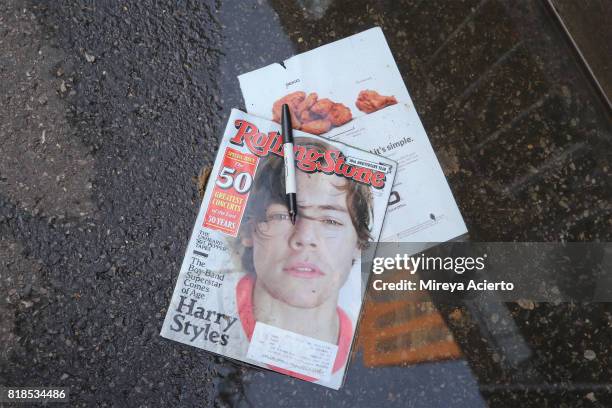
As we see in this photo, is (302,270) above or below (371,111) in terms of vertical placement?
below

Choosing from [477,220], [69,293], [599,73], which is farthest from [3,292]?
[599,73]

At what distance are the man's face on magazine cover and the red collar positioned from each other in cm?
3

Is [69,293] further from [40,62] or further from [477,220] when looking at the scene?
[477,220]

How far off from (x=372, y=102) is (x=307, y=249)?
326mm

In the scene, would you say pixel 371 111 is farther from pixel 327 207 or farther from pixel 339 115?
pixel 327 207

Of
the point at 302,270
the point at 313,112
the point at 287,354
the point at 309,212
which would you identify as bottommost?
the point at 287,354

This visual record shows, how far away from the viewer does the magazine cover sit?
1.03 meters

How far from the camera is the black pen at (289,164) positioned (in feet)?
3.38

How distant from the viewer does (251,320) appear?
1.03m

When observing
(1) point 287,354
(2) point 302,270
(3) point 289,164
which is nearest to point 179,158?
(3) point 289,164

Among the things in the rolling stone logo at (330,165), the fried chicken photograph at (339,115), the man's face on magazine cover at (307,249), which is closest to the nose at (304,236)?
the man's face on magazine cover at (307,249)

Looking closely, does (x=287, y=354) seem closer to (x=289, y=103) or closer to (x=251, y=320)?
(x=251, y=320)

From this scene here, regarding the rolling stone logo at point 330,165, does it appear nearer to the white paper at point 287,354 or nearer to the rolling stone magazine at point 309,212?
the rolling stone magazine at point 309,212

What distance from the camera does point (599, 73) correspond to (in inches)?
42.2
